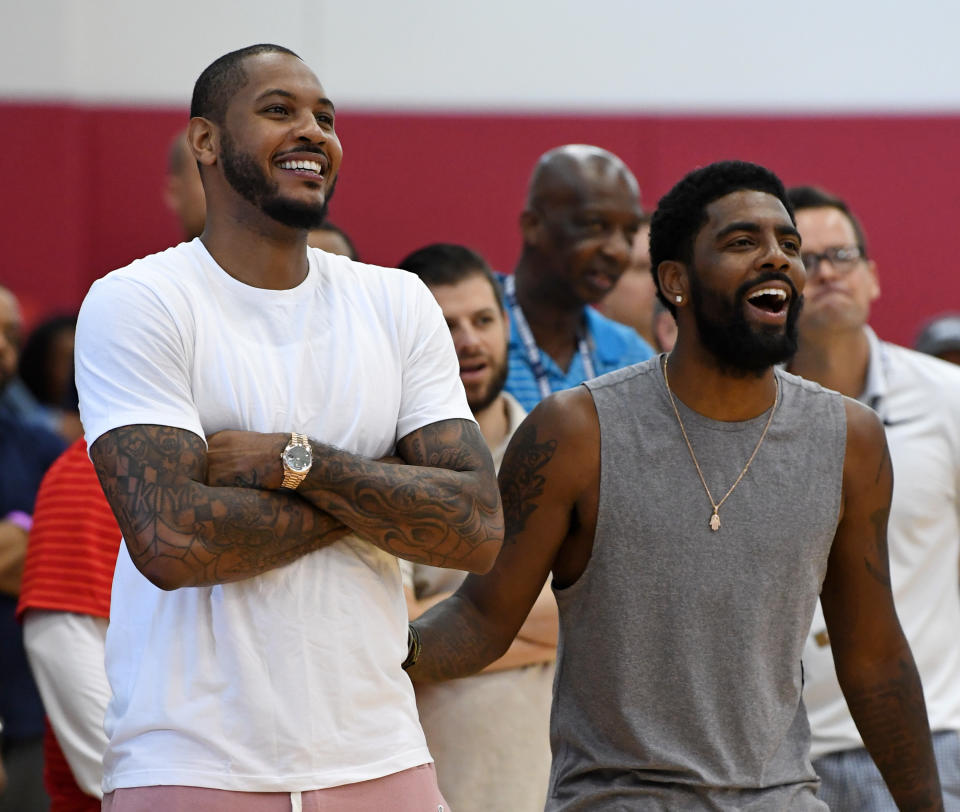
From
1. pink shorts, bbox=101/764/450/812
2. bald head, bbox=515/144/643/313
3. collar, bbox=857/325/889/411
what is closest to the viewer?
pink shorts, bbox=101/764/450/812

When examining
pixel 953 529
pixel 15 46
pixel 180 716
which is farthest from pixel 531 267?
pixel 15 46

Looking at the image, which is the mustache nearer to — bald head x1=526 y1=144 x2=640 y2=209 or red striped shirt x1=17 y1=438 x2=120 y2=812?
red striped shirt x1=17 y1=438 x2=120 y2=812

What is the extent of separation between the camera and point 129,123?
6.75 metres

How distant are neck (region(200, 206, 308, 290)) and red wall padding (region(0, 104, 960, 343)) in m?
4.54

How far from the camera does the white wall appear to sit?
6.79 metres

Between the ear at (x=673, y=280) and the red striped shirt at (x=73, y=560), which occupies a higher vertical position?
the ear at (x=673, y=280)

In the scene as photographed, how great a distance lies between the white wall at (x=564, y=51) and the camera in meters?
6.79

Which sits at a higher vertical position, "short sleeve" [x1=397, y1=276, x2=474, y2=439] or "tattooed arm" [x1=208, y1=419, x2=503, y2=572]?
"short sleeve" [x1=397, y1=276, x2=474, y2=439]

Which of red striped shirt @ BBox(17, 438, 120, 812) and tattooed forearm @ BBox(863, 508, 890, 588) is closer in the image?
tattooed forearm @ BBox(863, 508, 890, 588)

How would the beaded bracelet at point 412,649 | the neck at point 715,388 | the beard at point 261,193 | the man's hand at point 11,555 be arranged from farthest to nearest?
the man's hand at point 11,555, the neck at point 715,388, the beaded bracelet at point 412,649, the beard at point 261,193

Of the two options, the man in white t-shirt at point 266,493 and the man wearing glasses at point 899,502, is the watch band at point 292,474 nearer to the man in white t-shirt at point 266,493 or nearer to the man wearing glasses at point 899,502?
the man in white t-shirt at point 266,493

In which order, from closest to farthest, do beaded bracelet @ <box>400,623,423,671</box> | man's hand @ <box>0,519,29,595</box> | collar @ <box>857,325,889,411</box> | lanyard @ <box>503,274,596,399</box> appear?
beaded bracelet @ <box>400,623,423,671</box>
collar @ <box>857,325,889,411</box>
man's hand @ <box>0,519,29,595</box>
lanyard @ <box>503,274,596,399</box>

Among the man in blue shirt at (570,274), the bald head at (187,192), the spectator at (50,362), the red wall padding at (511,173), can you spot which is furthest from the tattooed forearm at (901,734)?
the red wall padding at (511,173)

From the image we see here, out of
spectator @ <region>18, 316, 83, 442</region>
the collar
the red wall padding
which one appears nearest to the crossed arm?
the collar
